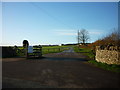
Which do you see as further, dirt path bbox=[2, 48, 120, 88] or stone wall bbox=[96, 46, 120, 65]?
stone wall bbox=[96, 46, 120, 65]

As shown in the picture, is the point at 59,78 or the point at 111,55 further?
the point at 111,55

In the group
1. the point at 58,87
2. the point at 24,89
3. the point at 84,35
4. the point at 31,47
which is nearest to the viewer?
the point at 24,89

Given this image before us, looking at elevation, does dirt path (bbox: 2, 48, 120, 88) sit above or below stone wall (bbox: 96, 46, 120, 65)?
below

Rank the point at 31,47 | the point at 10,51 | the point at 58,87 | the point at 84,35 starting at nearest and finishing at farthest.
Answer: the point at 58,87, the point at 31,47, the point at 10,51, the point at 84,35

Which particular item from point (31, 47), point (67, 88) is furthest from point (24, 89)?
point (31, 47)

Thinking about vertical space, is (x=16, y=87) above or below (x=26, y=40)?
below

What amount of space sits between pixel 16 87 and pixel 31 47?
1557 cm

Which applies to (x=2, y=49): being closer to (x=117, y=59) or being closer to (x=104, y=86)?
(x=117, y=59)

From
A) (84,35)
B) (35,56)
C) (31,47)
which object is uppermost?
(84,35)

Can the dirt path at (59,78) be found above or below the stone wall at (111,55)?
below

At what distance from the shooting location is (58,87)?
18.6 feet

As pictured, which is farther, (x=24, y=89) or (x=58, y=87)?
(x=58, y=87)

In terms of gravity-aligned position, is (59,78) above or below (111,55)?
below

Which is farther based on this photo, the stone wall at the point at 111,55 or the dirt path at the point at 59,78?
the stone wall at the point at 111,55
